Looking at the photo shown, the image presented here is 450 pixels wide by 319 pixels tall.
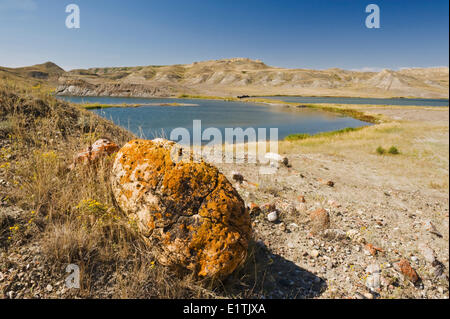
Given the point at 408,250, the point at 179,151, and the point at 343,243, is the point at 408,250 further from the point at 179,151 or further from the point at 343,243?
the point at 179,151

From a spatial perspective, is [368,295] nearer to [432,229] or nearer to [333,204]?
[333,204]

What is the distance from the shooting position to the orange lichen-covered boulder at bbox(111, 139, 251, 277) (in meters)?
2.53

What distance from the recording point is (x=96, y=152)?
3943mm

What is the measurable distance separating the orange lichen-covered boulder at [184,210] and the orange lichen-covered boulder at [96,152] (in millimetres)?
1324

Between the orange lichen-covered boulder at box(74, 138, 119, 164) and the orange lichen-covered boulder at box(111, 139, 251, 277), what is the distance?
A: 132cm

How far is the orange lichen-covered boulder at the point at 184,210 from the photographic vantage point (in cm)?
253

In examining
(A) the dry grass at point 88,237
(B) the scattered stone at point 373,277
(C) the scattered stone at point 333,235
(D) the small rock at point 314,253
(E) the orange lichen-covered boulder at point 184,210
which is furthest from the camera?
(C) the scattered stone at point 333,235

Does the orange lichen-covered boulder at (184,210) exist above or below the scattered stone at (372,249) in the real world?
above

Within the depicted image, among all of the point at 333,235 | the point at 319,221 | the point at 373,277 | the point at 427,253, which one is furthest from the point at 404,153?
the point at 373,277

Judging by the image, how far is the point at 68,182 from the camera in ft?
11.1

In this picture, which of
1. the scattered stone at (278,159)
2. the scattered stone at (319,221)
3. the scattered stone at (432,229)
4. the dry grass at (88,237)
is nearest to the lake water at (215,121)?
the scattered stone at (278,159)

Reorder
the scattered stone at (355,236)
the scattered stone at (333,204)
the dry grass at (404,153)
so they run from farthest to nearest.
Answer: the dry grass at (404,153)
the scattered stone at (333,204)
the scattered stone at (355,236)

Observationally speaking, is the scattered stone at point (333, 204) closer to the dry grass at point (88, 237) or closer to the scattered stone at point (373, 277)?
the scattered stone at point (373, 277)
